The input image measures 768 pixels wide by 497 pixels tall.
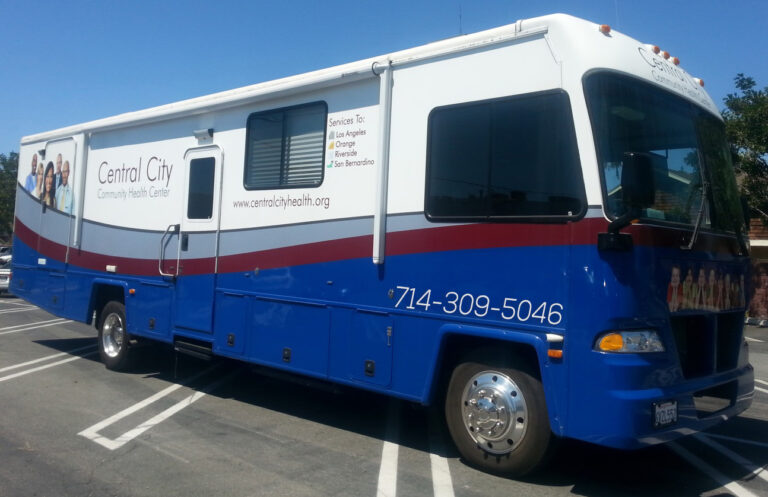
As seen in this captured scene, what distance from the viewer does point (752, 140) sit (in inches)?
744

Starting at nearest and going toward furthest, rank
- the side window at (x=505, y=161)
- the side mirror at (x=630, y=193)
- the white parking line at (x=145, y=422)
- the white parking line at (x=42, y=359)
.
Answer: the side mirror at (x=630, y=193) < the side window at (x=505, y=161) < the white parking line at (x=145, y=422) < the white parking line at (x=42, y=359)

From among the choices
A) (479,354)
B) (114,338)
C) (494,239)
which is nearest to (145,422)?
(114,338)

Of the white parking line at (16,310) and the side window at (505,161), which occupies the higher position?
the side window at (505,161)

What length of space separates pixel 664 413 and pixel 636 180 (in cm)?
166

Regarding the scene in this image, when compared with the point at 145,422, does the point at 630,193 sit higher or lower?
higher

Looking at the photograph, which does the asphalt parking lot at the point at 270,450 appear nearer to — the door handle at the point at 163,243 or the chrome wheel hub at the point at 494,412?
the chrome wheel hub at the point at 494,412

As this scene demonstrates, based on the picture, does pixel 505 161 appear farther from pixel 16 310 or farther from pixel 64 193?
pixel 16 310

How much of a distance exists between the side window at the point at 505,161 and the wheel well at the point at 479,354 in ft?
3.25

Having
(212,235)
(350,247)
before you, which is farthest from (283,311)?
(212,235)

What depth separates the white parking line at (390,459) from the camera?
5159 millimetres

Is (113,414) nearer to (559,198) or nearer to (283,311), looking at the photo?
(283,311)

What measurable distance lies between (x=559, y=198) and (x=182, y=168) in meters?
5.07

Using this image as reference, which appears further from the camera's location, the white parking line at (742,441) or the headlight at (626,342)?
the white parking line at (742,441)

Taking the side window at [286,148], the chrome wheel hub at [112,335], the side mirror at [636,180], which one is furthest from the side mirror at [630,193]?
the chrome wheel hub at [112,335]
